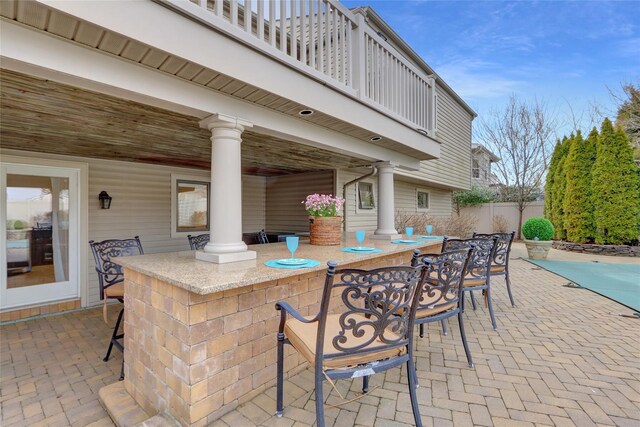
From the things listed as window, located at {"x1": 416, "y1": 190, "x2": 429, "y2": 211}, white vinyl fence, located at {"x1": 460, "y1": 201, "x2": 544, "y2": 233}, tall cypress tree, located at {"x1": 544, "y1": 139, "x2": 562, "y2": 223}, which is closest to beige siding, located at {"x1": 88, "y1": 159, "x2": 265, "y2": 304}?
window, located at {"x1": 416, "y1": 190, "x2": 429, "y2": 211}

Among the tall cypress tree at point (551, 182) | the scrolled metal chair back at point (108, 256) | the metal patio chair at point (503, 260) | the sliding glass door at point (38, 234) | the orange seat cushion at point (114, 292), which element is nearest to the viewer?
the orange seat cushion at point (114, 292)

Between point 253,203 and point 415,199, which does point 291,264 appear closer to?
point 253,203

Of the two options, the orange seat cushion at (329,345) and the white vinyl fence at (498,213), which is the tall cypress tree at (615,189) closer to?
the white vinyl fence at (498,213)

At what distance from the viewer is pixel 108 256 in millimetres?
3570

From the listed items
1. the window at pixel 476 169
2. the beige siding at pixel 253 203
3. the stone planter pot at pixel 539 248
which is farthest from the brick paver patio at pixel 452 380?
the window at pixel 476 169

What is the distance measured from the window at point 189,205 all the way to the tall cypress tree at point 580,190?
11.3 meters

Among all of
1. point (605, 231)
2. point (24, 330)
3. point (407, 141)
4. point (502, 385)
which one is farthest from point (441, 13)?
point (24, 330)

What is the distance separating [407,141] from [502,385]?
3.13m

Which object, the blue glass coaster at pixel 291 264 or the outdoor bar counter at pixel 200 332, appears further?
the blue glass coaster at pixel 291 264

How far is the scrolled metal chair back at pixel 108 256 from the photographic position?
10.3ft

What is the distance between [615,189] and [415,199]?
5.79 meters

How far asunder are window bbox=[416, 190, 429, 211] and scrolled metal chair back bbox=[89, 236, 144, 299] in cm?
852

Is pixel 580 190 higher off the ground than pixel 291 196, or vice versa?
pixel 580 190

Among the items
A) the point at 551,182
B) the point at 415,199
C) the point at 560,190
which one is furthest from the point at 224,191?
the point at 551,182
